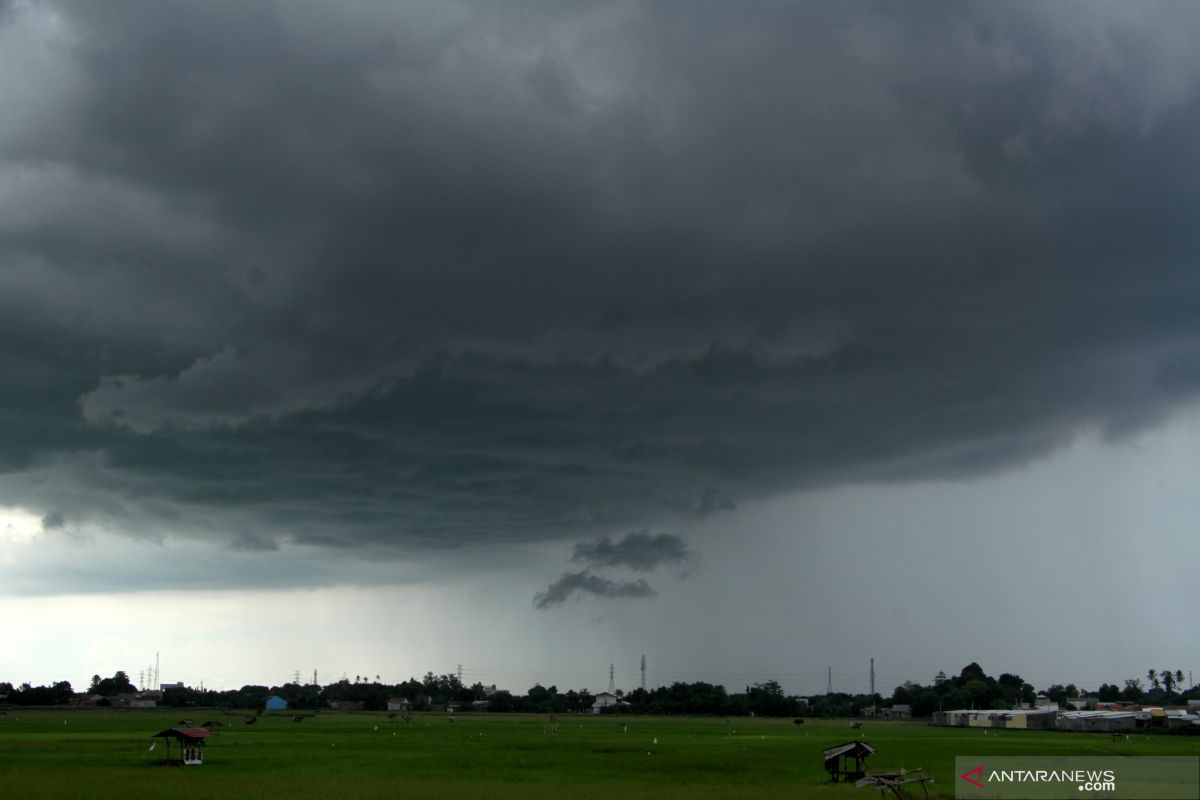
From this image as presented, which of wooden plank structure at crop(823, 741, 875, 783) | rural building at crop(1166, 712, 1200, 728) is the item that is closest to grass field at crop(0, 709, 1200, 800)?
wooden plank structure at crop(823, 741, 875, 783)

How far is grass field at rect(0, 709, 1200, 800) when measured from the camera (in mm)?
57688

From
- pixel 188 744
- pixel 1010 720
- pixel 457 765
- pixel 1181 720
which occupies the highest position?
pixel 188 744

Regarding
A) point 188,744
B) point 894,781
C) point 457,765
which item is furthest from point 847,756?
point 188,744

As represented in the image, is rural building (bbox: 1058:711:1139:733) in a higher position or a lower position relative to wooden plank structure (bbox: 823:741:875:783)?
lower

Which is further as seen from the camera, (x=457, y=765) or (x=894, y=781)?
(x=457, y=765)

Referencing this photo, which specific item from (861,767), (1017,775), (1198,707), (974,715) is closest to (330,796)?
(861,767)

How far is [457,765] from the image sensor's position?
7706 centimetres

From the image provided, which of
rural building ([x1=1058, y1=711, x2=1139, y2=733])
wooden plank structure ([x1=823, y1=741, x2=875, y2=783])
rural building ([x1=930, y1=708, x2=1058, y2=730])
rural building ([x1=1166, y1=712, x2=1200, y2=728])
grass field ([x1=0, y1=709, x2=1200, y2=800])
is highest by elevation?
wooden plank structure ([x1=823, y1=741, x2=875, y2=783])

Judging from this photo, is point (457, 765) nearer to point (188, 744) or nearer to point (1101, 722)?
point (188, 744)

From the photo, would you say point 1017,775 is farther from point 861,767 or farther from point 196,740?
point 196,740

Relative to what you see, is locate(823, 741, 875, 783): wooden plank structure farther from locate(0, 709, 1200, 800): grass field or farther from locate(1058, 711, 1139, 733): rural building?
locate(1058, 711, 1139, 733): rural building

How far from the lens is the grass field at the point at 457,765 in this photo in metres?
57.7

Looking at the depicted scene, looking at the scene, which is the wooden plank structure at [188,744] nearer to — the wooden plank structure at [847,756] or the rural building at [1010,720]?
the wooden plank structure at [847,756]

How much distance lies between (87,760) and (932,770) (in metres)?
62.6
